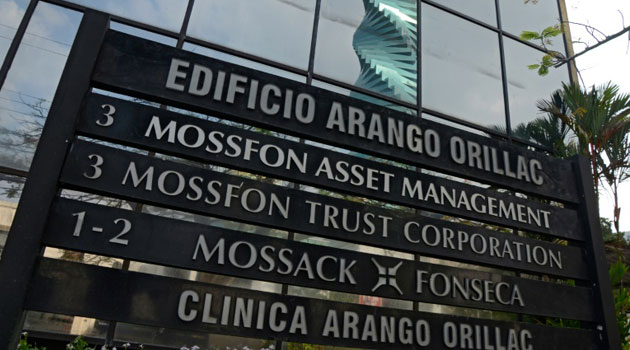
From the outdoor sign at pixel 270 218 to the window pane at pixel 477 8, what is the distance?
4360 millimetres

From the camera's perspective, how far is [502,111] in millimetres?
7367

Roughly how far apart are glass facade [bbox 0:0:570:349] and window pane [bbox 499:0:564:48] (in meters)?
0.03

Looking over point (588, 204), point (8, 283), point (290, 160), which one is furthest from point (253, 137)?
point (588, 204)

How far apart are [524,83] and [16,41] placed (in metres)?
7.33

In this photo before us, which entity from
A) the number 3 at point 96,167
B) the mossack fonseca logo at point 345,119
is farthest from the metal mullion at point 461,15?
the number 3 at point 96,167

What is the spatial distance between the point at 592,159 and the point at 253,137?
627cm

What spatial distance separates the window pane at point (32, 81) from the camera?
4.58 metres

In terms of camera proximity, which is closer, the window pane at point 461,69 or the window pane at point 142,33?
the window pane at point 142,33

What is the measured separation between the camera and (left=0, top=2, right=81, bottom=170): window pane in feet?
15.0

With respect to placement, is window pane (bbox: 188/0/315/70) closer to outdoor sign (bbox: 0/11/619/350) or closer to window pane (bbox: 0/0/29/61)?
window pane (bbox: 0/0/29/61)

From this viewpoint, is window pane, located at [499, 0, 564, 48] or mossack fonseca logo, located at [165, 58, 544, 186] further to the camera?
window pane, located at [499, 0, 564, 48]

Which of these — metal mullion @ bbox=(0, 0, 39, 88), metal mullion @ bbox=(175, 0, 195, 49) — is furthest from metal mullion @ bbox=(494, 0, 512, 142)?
metal mullion @ bbox=(0, 0, 39, 88)

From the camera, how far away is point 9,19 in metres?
5.07

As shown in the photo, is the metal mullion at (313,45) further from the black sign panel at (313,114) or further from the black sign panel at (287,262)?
the black sign panel at (287,262)
